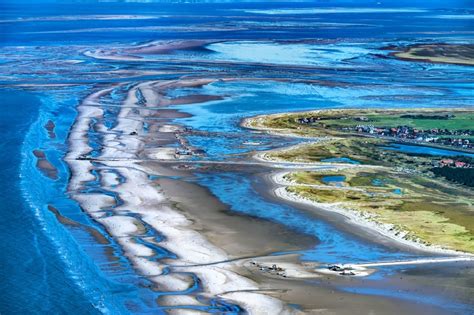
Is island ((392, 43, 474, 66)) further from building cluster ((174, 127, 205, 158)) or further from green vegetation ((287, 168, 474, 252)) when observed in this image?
green vegetation ((287, 168, 474, 252))

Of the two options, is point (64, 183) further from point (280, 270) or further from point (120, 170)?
point (280, 270)

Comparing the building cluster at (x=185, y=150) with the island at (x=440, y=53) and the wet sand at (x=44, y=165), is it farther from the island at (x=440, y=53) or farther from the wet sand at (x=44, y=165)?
the island at (x=440, y=53)

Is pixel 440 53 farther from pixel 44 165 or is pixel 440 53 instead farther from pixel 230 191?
pixel 230 191

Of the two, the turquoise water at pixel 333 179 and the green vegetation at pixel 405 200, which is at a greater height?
the green vegetation at pixel 405 200

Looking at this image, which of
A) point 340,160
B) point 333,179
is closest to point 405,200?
point 333,179

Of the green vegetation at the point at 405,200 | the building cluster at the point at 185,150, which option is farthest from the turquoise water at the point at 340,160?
the building cluster at the point at 185,150

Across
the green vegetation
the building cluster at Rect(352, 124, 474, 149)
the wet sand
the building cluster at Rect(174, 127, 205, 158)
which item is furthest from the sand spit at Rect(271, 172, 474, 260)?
the building cluster at Rect(352, 124, 474, 149)
